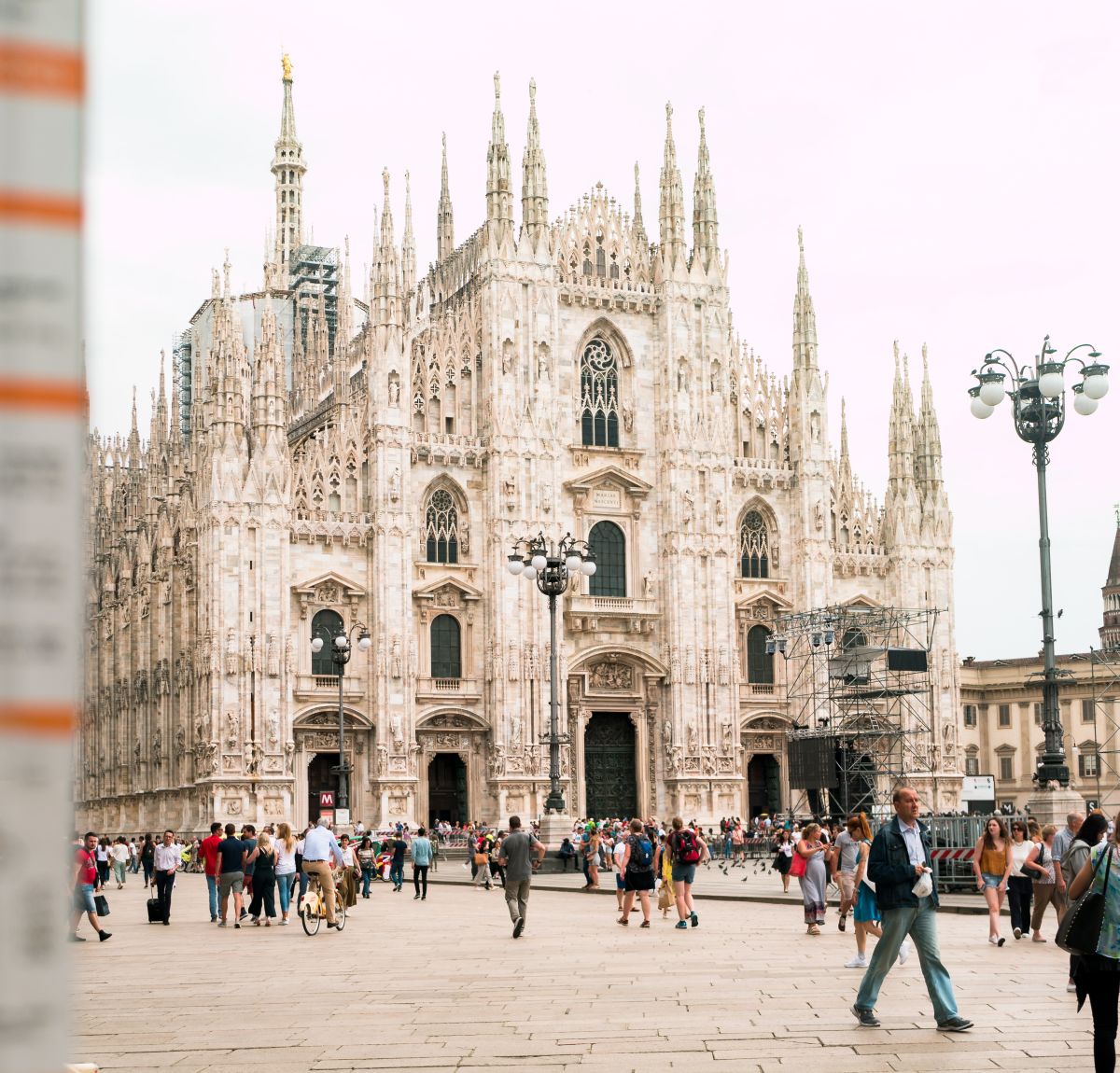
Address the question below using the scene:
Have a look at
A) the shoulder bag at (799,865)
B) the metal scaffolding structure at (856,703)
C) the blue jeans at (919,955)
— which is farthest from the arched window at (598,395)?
the blue jeans at (919,955)

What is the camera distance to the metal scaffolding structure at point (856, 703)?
4522 centimetres

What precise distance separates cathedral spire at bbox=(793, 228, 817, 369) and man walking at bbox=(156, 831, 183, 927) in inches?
1405

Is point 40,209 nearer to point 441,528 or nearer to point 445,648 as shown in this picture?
point 445,648

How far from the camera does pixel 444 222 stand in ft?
195

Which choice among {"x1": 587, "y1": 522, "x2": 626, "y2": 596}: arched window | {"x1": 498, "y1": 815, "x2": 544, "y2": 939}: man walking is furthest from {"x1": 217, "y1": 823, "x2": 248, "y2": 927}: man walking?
{"x1": 587, "y1": 522, "x2": 626, "y2": 596}: arched window

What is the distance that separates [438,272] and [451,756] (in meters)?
16.9

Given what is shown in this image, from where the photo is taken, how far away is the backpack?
2205 centimetres

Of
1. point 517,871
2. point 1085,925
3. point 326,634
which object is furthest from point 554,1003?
point 326,634

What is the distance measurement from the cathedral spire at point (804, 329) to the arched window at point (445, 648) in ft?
49.2

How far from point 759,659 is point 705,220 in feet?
47.6

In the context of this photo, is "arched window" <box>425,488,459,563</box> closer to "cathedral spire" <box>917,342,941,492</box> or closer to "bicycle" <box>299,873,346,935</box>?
"cathedral spire" <box>917,342,941,492</box>

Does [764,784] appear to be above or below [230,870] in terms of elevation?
below

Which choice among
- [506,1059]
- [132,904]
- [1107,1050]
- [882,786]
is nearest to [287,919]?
[132,904]

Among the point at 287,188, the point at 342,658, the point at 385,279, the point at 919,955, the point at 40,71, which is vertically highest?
the point at 287,188
